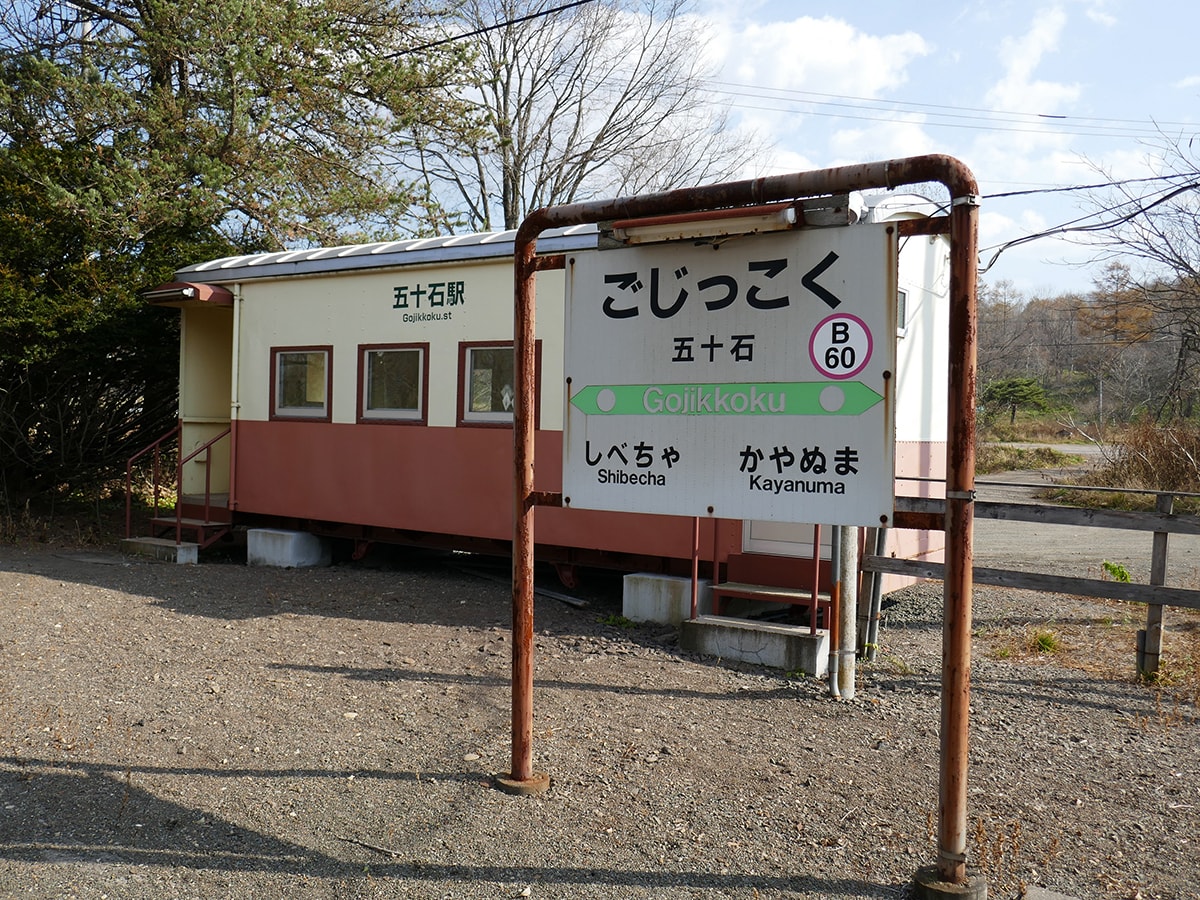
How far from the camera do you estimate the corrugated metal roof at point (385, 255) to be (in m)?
A: 8.36

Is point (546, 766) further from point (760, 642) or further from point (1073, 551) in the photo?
point (1073, 551)

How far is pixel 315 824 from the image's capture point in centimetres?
391

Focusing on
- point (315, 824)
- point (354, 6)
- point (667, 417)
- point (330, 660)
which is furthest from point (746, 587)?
point (354, 6)

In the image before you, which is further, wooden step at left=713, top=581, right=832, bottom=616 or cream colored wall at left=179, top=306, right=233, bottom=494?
cream colored wall at left=179, top=306, right=233, bottom=494

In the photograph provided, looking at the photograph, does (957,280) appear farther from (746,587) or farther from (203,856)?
(746,587)

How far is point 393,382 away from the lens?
9.77 metres

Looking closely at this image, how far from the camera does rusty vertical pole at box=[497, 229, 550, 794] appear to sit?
13.9ft

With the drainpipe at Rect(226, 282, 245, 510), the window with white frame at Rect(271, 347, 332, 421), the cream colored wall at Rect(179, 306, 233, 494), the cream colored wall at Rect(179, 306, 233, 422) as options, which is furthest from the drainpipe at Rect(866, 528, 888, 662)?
the cream colored wall at Rect(179, 306, 233, 422)

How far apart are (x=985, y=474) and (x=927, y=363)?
21.5 m

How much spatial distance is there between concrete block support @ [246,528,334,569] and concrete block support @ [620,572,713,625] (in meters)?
3.99

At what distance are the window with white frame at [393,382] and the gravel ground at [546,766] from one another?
241 centimetres

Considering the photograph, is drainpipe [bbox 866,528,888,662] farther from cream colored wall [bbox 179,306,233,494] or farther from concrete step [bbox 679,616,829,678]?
cream colored wall [bbox 179,306,233,494]

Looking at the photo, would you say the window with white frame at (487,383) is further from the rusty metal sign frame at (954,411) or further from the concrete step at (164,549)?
the rusty metal sign frame at (954,411)

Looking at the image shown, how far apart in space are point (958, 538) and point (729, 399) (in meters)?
1.02
